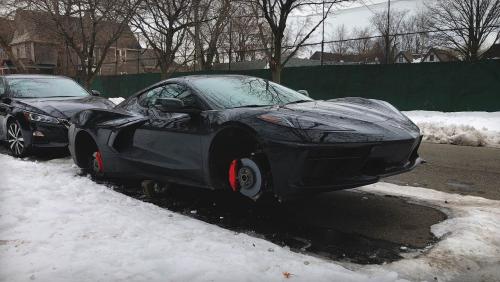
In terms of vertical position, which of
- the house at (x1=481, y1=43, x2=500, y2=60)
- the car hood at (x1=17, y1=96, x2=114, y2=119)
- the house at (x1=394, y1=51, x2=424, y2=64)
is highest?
the house at (x1=481, y1=43, x2=500, y2=60)

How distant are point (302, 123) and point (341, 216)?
Answer: 1.18 meters

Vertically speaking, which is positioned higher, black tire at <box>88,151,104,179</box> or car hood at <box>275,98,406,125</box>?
car hood at <box>275,98,406,125</box>

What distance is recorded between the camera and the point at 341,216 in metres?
4.52

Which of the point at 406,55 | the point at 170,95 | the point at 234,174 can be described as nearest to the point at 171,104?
the point at 170,95

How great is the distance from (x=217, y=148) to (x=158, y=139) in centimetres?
89

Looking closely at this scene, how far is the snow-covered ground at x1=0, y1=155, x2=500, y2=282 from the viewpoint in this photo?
302cm

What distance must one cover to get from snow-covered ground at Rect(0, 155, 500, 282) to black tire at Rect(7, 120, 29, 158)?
3.31 m

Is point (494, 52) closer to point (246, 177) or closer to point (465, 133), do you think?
point (465, 133)

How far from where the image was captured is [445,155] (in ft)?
26.5

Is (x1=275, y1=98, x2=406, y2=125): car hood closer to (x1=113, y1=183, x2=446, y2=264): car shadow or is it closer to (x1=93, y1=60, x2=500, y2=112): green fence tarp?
(x1=113, y1=183, x2=446, y2=264): car shadow

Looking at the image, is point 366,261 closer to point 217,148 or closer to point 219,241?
point 219,241

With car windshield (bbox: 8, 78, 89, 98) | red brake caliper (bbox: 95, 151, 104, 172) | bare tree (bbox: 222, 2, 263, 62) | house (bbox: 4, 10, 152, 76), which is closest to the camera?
red brake caliper (bbox: 95, 151, 104, 172)

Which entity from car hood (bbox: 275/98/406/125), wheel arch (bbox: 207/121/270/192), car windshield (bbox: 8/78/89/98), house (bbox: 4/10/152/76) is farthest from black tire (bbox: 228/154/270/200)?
house (bbox: 4/10/152/76)

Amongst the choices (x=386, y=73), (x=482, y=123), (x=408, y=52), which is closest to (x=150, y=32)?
(x=386, y=73)
